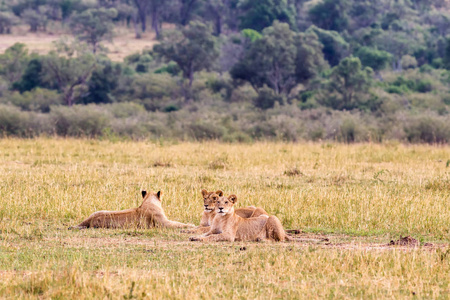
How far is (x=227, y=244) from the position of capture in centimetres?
830

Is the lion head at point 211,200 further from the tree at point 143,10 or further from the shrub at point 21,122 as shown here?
the tree at point 143,10

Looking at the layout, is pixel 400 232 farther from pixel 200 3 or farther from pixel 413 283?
pixel 200 3

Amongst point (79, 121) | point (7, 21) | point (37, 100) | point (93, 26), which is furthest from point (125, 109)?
point (7, 21)

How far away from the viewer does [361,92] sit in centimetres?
4419

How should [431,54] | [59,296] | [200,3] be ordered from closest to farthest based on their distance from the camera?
[59,296] < [431,54] < [200,3]

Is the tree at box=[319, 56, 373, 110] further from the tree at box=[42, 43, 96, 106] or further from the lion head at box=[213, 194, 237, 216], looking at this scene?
the lion head at box=[213, 194, 237, 216]

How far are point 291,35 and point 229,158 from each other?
1362 inches

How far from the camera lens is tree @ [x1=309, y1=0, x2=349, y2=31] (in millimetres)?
72938

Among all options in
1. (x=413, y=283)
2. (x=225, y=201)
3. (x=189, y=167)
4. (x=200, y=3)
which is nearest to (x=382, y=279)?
(x=413, y=283)

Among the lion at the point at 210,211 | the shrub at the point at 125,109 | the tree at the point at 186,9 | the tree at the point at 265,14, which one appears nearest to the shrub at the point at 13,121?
the shrub at the point at 125,109

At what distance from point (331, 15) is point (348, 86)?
30643 mm

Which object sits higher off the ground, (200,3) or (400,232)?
(200,3)

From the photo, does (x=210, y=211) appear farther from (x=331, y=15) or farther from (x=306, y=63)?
(x=331, y=15)

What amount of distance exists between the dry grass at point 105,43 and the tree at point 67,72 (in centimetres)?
1497
